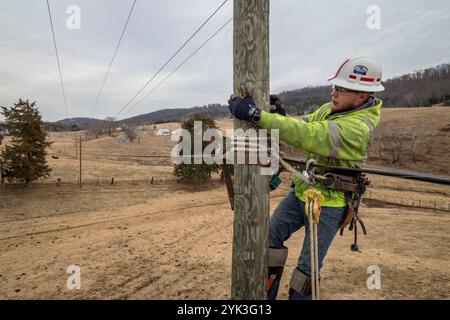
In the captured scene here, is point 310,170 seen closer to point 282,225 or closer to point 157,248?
point 282,225

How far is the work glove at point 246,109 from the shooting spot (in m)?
2.19

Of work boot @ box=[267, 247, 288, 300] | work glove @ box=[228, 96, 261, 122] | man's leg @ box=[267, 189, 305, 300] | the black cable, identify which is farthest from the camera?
man's leg @ box=[267, 189, 305, 300]

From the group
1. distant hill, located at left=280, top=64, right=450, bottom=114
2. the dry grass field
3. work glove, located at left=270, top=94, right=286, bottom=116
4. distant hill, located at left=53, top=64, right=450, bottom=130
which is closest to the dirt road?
the dry grass field

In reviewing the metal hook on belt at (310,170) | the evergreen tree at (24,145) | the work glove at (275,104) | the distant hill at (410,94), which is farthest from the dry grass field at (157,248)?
the distant hill at (410,94)

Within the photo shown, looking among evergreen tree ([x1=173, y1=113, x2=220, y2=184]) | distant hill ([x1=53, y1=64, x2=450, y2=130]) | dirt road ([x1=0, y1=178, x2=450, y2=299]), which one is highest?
distant hill ([x1=53, y1=64, x2=450, y2=130])

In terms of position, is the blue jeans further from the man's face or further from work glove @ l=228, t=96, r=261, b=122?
work glove @ l=228, t=96, r=261, b=122

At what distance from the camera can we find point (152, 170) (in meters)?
24.2

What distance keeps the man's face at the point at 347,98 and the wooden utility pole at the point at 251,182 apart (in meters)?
0.75

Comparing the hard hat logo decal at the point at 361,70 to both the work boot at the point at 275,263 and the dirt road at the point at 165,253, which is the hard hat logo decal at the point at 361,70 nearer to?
the work boot at the point at 275,263

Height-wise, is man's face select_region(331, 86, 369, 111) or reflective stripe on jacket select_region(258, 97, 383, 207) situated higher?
man's face select_region(331, 86, 369, 111)

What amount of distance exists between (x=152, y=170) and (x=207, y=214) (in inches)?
538

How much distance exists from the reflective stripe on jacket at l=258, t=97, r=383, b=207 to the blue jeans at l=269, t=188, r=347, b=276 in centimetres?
13

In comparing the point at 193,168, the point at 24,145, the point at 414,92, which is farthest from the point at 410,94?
the point at 24,145

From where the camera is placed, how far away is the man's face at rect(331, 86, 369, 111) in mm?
2662
